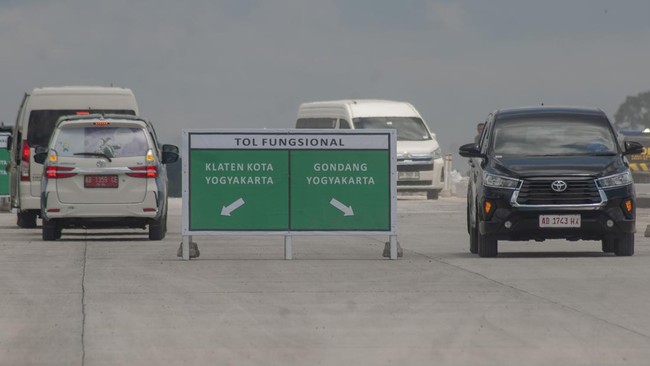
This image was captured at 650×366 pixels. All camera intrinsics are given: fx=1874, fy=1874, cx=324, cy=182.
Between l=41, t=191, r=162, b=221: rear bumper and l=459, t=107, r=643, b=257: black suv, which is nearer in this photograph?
l=459, t=107, r=643, b=257: black suv

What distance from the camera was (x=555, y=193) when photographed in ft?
65.9

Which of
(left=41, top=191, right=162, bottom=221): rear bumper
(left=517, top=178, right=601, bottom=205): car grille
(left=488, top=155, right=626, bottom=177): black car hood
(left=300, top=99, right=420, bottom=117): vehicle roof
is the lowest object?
(left=41, top=191, right=162, bottom=221): rear bumper

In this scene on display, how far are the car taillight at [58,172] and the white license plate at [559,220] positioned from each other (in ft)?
23.3

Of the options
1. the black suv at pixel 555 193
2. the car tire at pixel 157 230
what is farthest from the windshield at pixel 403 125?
the black suv at pixel 555 193

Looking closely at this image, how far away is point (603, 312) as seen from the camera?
534 inches

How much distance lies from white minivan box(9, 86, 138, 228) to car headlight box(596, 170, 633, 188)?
10.8 metres

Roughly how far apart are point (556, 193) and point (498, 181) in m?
0.65

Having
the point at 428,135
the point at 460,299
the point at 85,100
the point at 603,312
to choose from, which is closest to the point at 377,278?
the point at 460,299

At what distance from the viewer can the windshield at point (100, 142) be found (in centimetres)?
2445

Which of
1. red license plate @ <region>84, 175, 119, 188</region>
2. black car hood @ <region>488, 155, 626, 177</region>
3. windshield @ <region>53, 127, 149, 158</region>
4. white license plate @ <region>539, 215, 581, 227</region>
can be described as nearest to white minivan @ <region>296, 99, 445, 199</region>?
windshield @ <region>53, 127, 149, 158</region>

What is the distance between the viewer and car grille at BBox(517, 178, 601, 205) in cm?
2005

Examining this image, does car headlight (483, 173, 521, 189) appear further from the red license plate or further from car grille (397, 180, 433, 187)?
car grille (397, 180, 433, 187)

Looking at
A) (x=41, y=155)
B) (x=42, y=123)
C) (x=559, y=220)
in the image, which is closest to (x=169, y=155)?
(x=41, y=155)

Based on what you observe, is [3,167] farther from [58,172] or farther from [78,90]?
[58,172]
